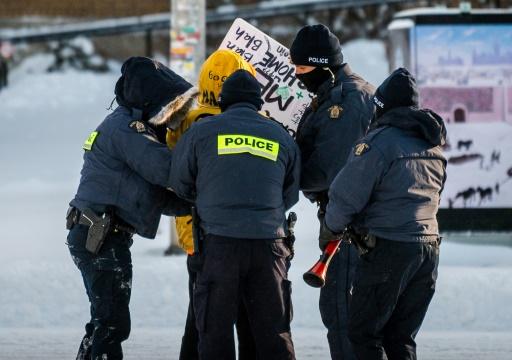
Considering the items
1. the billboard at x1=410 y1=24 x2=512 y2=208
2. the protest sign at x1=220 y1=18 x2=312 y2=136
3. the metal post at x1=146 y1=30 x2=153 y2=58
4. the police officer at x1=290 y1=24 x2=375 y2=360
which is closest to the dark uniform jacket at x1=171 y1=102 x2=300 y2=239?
the police officer at x1=290 y1=24 x2=375 y2=360

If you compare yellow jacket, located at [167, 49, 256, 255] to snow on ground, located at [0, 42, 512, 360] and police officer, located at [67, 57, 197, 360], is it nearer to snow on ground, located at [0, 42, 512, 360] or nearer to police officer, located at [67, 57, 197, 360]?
police officer, located at [67, 57, 197, 360]

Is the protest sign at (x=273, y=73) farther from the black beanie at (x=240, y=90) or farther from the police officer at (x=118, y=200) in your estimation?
the black beanie at (x=240, y=90)

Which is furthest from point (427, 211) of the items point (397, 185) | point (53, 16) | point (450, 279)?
point (53, 16)

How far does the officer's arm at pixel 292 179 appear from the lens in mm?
5203

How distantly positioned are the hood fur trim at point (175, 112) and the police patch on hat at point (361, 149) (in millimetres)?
891

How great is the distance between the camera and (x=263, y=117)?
17.0ft

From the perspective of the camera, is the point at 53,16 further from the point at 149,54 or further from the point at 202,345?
the point at 202,345

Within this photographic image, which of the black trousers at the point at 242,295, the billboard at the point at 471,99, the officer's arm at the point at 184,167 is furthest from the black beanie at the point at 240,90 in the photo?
the billboard at the point at 471,99

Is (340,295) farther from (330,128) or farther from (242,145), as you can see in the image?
(242,145)

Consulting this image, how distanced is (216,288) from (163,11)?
12.5m

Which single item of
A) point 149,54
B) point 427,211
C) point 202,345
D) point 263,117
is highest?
point 149,54

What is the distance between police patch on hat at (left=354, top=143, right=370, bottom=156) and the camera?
200 inches

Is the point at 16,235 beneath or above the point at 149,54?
beneath

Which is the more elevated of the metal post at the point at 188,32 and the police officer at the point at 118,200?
the metal post at the point at 188,32
